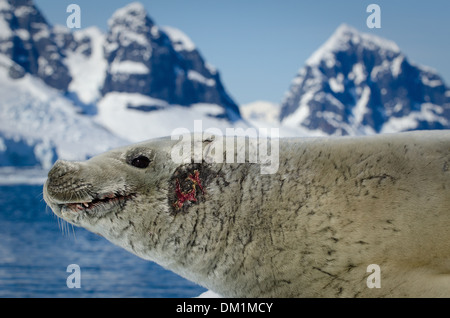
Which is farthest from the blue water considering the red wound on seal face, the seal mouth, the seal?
the red wound on seal face

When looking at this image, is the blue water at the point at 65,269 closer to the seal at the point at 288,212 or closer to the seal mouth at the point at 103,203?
the seal mouth at the point at 103,203

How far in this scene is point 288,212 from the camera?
12.4 feet

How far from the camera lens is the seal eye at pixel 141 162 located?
13.8 ft

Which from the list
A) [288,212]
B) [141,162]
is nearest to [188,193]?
[141,162]

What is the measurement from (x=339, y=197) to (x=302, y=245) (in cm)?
43

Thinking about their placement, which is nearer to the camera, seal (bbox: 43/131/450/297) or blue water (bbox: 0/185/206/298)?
seal (bbox: 43/131/450/297)

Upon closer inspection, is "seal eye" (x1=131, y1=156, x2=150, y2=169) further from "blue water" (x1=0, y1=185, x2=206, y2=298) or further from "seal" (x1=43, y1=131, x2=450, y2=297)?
"blue water" (x1=0, y1=185, x2=206, y2=298)

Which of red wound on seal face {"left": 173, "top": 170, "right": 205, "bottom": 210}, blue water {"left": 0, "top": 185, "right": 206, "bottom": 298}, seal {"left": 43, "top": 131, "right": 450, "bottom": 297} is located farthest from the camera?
→ blue water {"left": 0, "top": 185, "right": 206, "bottom": 298}

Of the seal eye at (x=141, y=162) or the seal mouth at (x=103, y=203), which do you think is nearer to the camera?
the seal mouth at (x=103, y=203)

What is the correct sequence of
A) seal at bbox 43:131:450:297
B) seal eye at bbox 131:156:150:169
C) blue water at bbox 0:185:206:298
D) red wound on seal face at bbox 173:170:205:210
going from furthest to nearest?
blue water at bbox 0:185:206:298 → seal eye at bbox 131:156:150:169 → red wound on seal face at bbox 173:170:205:210 → seal at bbox 43:131:450:297

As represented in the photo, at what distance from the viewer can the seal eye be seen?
4.21 m

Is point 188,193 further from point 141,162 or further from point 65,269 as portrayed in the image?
point 65,269

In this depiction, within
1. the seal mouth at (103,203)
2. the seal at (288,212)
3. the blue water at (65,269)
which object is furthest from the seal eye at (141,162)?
the blue water at (65,269)
